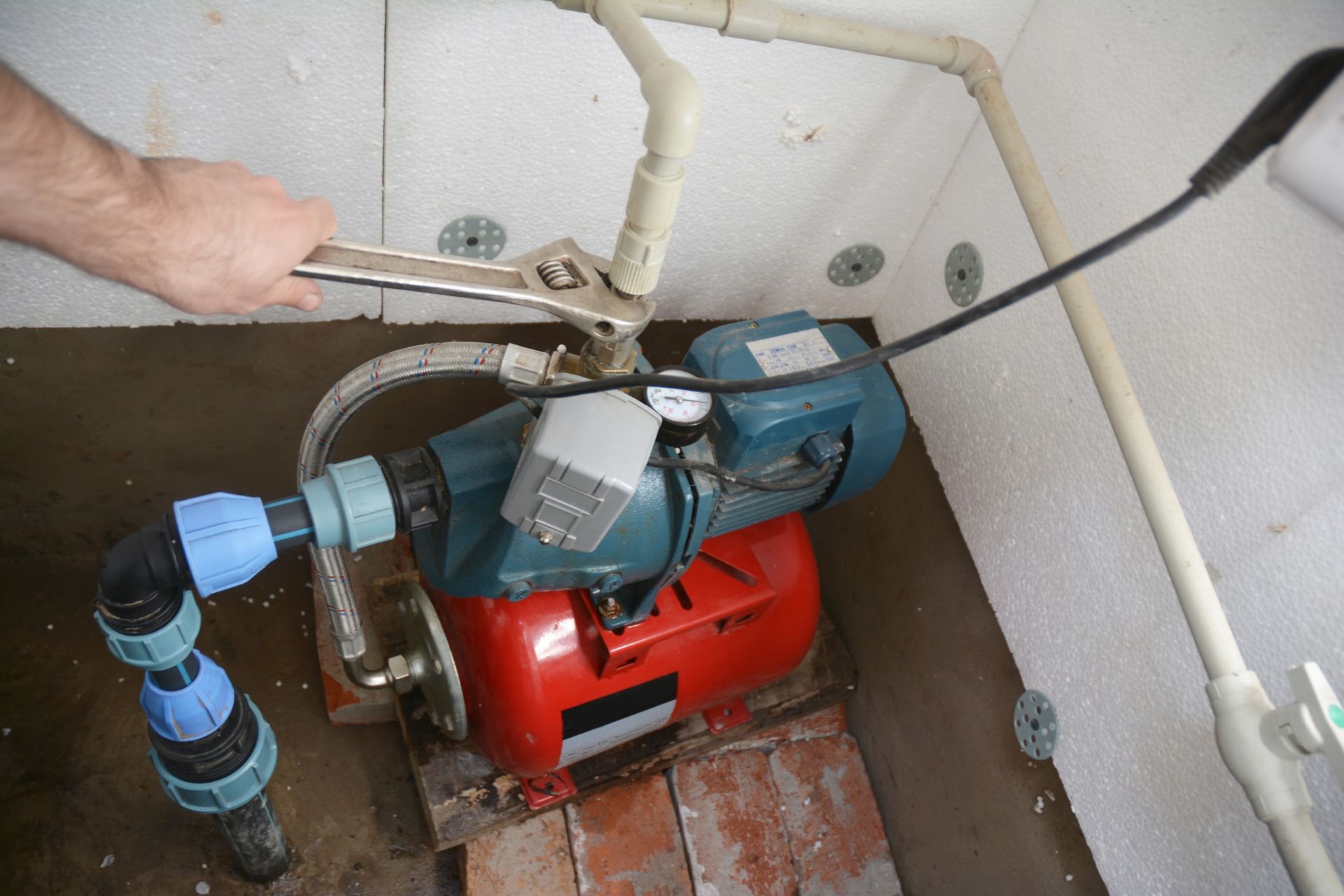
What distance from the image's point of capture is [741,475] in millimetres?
973

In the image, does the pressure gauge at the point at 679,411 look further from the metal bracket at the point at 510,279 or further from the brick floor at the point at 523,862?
the brick floor at the point at 523,862

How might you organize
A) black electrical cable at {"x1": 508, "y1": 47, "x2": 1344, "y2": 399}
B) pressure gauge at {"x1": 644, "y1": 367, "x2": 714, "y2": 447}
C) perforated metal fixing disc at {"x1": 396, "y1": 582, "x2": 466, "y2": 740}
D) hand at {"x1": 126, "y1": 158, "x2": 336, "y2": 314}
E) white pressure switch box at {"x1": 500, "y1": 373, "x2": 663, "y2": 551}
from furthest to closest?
1. perforated metal fixing disc at {"x1": 396, "y1": 582, "x2": 466, "y2": 740}
2. pressure gauge at {"x1": 644, "y1": 367, "x2": 714, "y2": 447}
3. white pressure switch box at {"x1": 500, "y1": 373, "x2": 663, "y2": 551}
4. hand at {"x1": 126, "y1": 158, "x2": 336, "y2": 314}
5. black electrical cable at {"x1": 508, "y1": 47, "x2": 1344, "y2": 399}

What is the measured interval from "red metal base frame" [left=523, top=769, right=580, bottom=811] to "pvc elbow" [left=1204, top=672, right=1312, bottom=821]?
2.85ft

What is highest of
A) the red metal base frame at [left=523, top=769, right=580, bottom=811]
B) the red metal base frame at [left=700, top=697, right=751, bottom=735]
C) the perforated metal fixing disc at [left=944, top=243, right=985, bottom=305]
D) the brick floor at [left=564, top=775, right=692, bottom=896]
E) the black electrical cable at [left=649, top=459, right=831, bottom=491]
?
the perforated metal fixing disc at [left=944, top=243, right=985, bottom=305]

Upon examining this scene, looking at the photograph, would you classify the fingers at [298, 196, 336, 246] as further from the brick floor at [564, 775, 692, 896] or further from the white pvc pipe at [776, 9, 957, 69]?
the brick floor at [564, 775, 692, 896]

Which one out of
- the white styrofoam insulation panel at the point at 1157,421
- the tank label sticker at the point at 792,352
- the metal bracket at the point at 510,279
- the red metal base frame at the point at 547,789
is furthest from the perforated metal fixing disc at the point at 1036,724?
the metal bracket at the point at 510,279

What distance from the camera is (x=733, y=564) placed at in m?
1.19

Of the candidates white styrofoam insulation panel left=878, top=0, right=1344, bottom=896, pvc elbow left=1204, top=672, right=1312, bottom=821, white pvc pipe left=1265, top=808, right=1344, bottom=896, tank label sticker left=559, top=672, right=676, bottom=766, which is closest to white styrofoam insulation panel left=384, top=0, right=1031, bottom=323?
white styrofoam insulation panel left=878, top=0, right=1344, bottom=896

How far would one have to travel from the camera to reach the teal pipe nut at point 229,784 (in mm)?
962

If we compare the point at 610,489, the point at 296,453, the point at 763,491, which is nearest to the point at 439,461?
the point at 610,489

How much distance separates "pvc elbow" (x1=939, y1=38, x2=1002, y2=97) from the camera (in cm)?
102

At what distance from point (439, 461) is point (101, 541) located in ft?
2.79

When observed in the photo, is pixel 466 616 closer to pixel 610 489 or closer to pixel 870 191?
pixel 610 489

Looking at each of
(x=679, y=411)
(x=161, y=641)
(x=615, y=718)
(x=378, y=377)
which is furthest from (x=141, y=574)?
(x=615, y=718)
